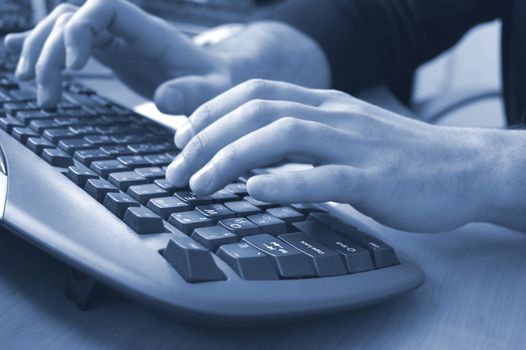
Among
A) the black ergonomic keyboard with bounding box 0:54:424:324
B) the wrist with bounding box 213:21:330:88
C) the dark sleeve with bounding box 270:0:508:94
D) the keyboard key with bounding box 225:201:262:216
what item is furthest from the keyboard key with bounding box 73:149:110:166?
the dark sleeve with bounding box 270:0:508:94

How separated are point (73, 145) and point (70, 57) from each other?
0.59 ft

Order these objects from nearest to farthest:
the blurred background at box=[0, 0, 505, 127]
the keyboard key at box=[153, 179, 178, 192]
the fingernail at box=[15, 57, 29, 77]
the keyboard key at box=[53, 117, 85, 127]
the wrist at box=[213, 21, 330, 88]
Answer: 1. the keyboard key at box=[153, 179, 178, 192]
2. the keyboard key at box=[53, 117, 85, 127]
3. the fingernail at box=[15, 57, 29, 77]
4. the wrist at box=[213, 21, 330, 88]
5. the blurred background at box=[0, 0, 505, 127]

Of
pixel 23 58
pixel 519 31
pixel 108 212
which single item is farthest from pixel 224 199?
pixel 519 31

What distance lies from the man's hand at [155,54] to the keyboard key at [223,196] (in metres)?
0.20

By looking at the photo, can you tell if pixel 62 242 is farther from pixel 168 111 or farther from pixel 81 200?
pixel 168 111

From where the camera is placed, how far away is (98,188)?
0.31 metres

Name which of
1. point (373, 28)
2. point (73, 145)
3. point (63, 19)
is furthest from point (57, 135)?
point (373, 28)

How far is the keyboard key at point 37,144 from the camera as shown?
361 mm

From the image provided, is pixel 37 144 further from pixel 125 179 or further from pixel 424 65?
pixel 424 65

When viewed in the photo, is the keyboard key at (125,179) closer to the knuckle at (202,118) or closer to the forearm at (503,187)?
the knuckle at (202,118)

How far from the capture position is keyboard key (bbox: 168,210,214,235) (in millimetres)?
281

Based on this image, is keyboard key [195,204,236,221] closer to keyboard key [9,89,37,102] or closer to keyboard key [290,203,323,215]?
keyboard key [290,203,323,215]

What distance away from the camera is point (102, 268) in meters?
0.24

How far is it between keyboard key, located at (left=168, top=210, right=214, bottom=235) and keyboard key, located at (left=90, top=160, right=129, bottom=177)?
0.08 metres
